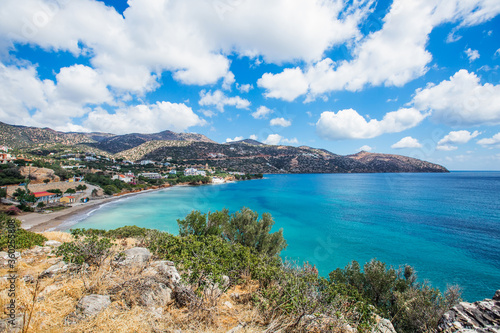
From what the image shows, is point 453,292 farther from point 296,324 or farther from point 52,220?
point 52,220

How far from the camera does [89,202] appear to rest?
3838 centimetres

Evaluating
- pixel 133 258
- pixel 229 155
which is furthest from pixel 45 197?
pixel 229 155

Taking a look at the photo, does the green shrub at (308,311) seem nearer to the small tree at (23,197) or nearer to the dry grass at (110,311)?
the dry grass at (110,311)

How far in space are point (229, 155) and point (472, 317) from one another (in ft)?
398

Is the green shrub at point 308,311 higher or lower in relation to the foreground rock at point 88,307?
lower

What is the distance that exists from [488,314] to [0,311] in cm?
980

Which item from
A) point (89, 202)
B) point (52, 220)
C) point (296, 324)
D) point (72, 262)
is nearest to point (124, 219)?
point (52, 220)

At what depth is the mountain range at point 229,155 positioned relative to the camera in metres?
99.9

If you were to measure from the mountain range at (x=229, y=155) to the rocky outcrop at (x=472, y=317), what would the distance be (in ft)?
343

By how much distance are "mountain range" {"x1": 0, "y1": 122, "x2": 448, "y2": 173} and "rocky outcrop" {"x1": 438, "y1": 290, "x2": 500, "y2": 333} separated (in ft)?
343

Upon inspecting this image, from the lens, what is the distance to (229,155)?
124000mm

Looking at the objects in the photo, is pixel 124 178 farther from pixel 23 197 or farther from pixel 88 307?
pixel 88 307

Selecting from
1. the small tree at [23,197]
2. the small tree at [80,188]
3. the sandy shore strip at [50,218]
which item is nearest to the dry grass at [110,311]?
the sandy shore strip at [50,218]

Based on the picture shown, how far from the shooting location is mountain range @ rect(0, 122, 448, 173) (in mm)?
99938
